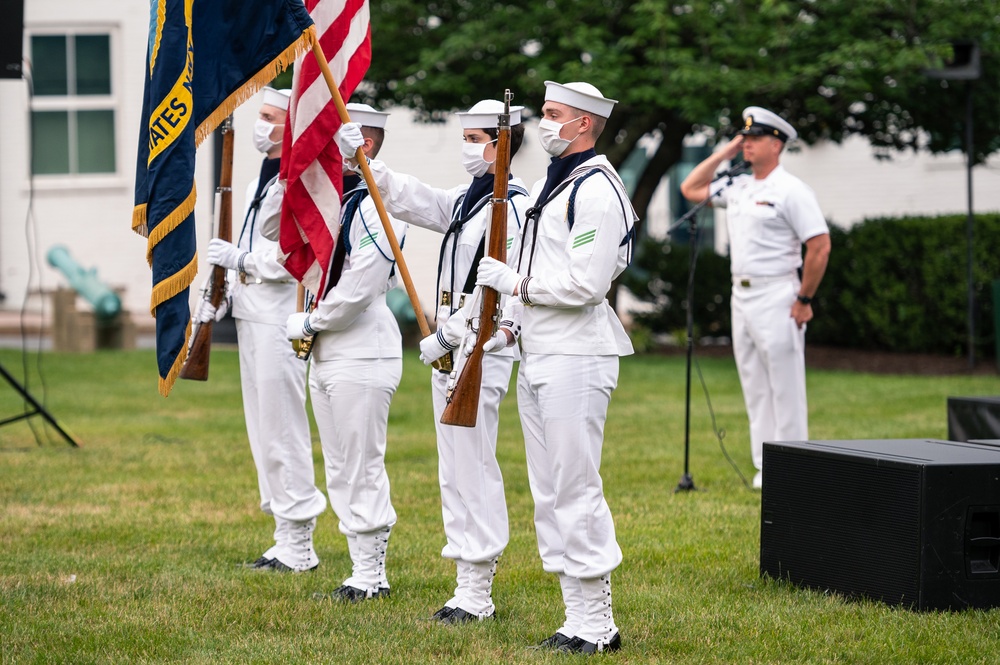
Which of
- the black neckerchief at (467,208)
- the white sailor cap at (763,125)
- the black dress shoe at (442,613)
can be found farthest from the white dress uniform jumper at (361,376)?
the white sailor cap at (763,125)

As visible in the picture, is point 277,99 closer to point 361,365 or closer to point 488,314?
point 361,365

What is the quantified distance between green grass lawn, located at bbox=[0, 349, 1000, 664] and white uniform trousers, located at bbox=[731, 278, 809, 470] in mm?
566

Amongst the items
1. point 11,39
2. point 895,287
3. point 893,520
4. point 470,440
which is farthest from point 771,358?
point 895,287

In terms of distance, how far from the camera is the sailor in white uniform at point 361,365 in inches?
253

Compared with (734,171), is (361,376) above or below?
below

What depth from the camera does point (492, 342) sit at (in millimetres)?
5578

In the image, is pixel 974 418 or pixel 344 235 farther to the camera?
pixel 974 418

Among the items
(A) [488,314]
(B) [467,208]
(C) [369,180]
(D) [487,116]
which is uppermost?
(D) [487,116]

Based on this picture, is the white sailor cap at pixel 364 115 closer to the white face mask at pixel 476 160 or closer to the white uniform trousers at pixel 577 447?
the white face mask at pixel 476 160

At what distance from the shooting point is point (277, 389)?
24.0ft

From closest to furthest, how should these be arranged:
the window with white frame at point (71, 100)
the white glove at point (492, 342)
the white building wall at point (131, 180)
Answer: the white glove at point (492, 342), the white building wall at point (131, 180), the window with white frame at point (71, 100)

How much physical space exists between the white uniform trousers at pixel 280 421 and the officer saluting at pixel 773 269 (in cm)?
368

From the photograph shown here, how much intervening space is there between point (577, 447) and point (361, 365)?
152 cm

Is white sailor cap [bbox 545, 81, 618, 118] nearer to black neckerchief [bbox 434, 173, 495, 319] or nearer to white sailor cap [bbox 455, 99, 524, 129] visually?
white sailor cap [bbox 455, 99, 524, 129]
